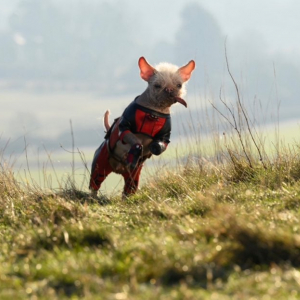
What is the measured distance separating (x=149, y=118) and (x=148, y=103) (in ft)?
0.49

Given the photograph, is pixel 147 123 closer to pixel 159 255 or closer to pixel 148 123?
pixel 148 123

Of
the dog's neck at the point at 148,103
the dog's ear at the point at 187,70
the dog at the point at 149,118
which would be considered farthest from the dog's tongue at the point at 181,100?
the dog's ear at the point at 187,70

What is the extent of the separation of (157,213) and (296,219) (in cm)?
107

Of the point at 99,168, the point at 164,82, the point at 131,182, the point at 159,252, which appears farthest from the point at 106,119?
the point at 159,252

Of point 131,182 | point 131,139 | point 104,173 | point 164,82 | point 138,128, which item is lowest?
point 131,182

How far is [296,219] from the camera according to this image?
320cm

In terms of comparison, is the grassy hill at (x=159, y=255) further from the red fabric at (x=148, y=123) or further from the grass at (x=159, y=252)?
the red fabric at (x=148, y=123)

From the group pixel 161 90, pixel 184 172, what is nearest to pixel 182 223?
pixel 161 90

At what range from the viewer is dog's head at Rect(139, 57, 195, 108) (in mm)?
5273

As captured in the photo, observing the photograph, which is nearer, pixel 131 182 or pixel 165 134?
pixel 165 134

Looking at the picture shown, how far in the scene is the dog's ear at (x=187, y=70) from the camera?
18.1ft

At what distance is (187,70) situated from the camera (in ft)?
18.2

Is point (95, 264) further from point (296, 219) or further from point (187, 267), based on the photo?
point (296, 219)

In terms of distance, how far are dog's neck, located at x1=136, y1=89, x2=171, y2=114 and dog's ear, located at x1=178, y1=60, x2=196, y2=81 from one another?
374 millimetres
